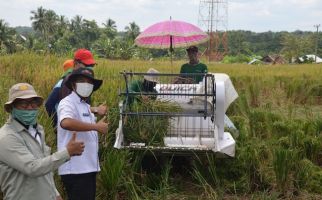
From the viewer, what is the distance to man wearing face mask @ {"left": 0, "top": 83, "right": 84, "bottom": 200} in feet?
9.11

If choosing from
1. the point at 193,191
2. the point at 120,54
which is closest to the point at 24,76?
the point at 193,191

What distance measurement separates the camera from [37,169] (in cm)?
277

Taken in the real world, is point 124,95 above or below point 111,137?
above

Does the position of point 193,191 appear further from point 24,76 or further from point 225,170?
point 24,76

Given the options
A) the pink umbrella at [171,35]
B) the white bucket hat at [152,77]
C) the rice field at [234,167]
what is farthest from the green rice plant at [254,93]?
the white bucket hat at [152,77]

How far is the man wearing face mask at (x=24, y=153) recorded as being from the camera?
2.78 m

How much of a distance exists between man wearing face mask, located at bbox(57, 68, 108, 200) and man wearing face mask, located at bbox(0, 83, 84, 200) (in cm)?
61

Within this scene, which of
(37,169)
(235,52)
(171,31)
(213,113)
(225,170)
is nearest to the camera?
(37,169)

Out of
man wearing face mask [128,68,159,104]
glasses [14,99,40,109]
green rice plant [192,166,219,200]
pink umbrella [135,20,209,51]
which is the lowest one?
green rice plant [192,166,219,200]

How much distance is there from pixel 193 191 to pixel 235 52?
281 feet

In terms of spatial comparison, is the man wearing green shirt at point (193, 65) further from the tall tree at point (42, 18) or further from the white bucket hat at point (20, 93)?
the tall tree at point (42, 18)

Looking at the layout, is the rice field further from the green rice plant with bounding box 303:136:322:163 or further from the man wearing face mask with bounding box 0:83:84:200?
the man wearing face mask with bounding box 0:83:84:200

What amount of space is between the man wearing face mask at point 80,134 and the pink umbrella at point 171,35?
3.68 m

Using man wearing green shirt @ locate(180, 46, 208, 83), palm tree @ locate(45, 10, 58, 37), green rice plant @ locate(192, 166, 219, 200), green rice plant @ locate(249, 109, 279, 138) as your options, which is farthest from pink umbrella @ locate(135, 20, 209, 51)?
palm tree @ locate(45, 10, 58, 37)
